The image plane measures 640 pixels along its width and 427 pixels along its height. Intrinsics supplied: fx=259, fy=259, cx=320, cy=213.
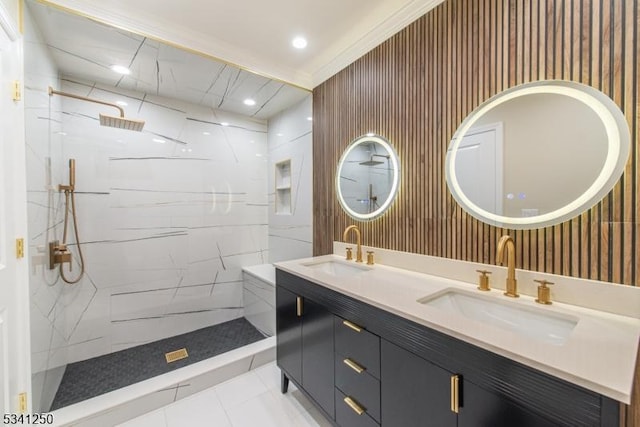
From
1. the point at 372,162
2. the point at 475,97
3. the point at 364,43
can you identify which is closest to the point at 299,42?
the point at 364,43

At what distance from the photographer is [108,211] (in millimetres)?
2365

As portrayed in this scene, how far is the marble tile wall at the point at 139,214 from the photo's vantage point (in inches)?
69.9

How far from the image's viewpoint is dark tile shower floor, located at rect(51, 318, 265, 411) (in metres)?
1.87

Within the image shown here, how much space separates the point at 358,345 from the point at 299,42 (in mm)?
2171

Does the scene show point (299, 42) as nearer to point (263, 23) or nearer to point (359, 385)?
point (263, 23)

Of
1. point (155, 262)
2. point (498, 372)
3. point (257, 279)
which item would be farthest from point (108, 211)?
point (498, 372)

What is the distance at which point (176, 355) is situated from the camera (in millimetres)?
2314

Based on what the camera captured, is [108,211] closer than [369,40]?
No

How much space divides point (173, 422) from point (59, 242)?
158 centimetres

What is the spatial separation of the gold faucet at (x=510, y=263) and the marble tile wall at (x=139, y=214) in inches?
96.9

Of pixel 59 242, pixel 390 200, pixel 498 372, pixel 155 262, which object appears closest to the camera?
pixel 498 372

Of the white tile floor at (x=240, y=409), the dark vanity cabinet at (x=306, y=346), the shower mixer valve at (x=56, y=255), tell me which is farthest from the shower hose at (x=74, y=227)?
the dark vanity cabinet at (x=306, y=346)

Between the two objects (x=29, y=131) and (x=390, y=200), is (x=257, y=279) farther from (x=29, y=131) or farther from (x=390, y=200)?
(x=29, y=131)

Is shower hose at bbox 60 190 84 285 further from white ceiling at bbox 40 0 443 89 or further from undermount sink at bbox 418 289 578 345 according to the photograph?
undermount sink at bbox 418 289 578 345
